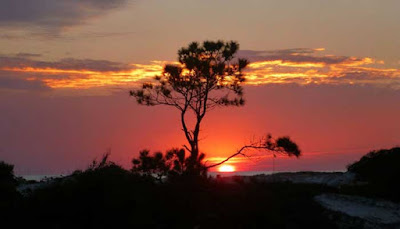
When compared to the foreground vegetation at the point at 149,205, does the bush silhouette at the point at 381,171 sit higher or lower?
higher

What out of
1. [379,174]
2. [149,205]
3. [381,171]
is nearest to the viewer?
[149,205]

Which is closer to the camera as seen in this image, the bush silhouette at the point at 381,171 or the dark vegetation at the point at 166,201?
the dark vegetation at the point at 166,201

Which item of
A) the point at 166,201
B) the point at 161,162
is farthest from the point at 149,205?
the point at 161,162

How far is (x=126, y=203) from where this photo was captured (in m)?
18.5

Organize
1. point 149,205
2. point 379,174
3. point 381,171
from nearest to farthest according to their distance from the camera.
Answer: point 149,205 < point 379,174 < point 381,171

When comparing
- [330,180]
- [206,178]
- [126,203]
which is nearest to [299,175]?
[330,180]

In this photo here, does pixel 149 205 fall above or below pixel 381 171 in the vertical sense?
below

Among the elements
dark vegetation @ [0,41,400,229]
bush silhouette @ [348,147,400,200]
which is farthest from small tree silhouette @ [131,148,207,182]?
bush silhouette @ [348,147,400,200]

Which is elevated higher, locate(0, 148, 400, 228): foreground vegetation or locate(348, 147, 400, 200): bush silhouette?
locate(348, 147, 400, 200): bush silhouette

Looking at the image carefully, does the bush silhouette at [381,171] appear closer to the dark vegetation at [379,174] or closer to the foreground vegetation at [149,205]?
the dark vegetation at [379,174]

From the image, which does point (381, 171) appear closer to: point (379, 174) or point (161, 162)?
point (379, 174)

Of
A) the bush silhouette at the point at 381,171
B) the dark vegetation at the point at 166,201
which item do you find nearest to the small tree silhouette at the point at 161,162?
the dark vegetation at the point at 166,201

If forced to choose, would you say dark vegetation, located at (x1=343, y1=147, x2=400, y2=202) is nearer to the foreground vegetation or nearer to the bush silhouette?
the bush silhouette

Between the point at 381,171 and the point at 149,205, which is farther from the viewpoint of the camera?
the point at 381,171
